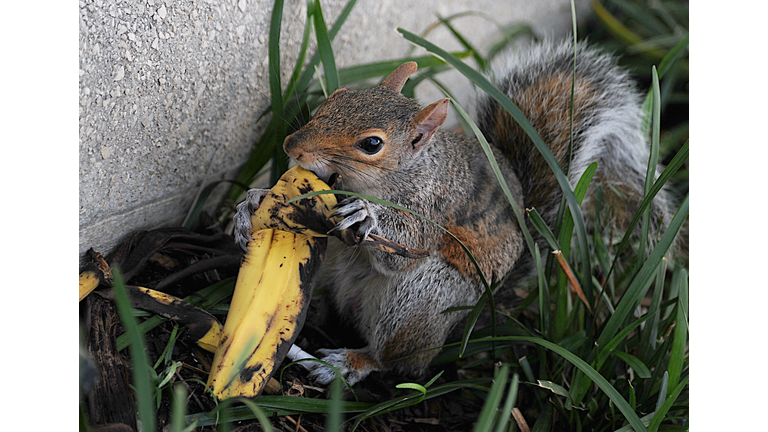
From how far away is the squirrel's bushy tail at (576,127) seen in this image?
138 centimetres

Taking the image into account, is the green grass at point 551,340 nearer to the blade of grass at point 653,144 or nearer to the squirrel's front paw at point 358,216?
the blade of grass at point 653,144

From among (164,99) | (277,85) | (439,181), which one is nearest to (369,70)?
(277,85)

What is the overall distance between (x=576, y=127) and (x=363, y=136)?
0.70 metres

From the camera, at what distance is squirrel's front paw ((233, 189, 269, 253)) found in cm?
100

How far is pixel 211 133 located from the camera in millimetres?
1193

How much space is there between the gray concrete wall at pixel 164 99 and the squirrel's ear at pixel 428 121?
1.47 feet

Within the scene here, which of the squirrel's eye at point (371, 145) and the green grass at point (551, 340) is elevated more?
the squirrel's eye at point (371, 145)

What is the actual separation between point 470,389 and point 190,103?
35.3 inches

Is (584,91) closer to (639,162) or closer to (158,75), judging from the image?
(639,162)

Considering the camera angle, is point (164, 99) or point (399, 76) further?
point (399, 76)

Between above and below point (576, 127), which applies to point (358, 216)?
below

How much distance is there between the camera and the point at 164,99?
3.38ft

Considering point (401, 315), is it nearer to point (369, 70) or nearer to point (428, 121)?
point (428, 121)

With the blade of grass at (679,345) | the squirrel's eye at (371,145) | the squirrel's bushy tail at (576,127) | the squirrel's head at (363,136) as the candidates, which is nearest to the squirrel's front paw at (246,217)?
the squirrel's head at (363,136)
